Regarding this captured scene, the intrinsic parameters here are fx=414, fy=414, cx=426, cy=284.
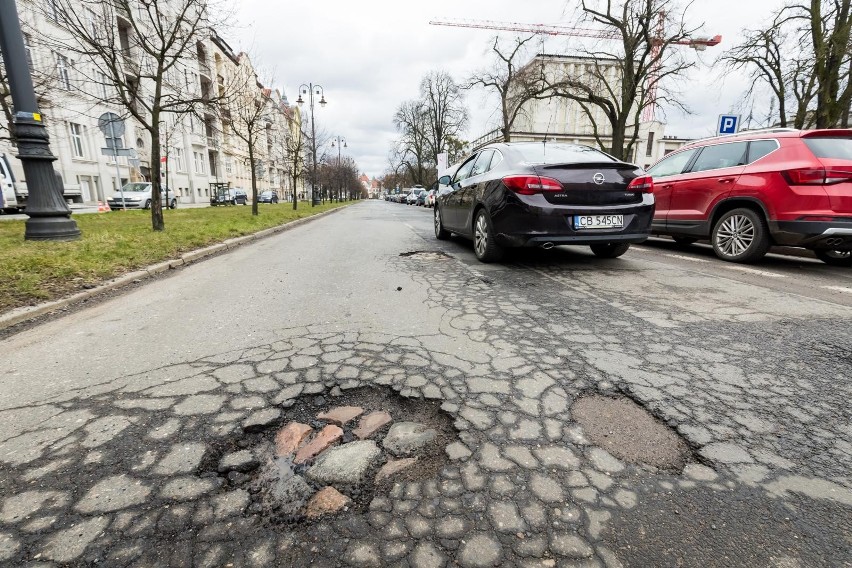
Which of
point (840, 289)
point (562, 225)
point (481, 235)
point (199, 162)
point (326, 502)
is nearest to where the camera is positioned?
point (326, 502)

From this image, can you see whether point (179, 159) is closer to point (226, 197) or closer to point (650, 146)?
point (226, 197)

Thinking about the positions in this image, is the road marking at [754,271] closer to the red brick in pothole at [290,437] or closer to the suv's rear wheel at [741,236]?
the suv's rear wheel at [741,236]

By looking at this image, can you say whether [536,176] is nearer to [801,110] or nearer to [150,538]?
[150,538]

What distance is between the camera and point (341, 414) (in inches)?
81.0

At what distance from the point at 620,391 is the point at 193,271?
223 inches

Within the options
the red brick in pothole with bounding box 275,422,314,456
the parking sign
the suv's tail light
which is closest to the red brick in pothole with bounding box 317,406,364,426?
the red brick in pothole with bounding box 275,422,314,456

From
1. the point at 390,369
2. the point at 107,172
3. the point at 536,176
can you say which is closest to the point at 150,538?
the point at 390,369

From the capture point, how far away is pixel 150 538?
1.33 meters

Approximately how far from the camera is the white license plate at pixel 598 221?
4.89m

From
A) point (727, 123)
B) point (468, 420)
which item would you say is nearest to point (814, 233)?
point (468, 420)

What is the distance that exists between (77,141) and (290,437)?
3269 centimetres

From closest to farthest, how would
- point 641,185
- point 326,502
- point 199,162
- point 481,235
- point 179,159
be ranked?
point 326,502 < point 641,185 < point 481,235 < point 179,159 < point 199,162

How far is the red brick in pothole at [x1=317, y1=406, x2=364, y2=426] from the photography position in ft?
6.57

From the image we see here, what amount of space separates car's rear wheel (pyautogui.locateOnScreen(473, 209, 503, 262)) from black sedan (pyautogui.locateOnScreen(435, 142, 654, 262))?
0.03 metres
